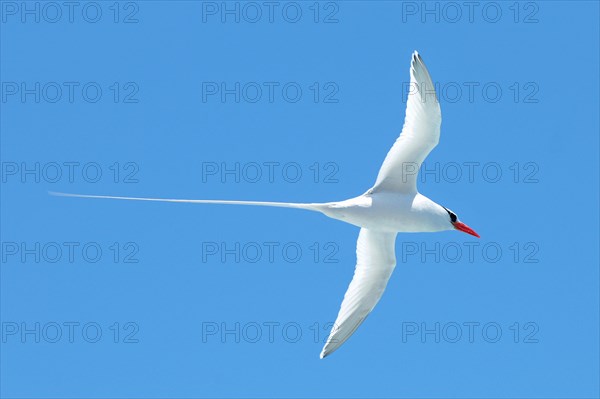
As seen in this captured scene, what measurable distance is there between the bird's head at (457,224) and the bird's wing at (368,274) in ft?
3.10

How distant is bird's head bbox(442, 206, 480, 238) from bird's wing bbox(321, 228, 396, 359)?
37.3 inches

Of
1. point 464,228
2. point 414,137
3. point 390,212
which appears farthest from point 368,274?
point 414,137

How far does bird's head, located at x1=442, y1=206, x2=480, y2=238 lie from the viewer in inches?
543

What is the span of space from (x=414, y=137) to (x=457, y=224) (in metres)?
1.84

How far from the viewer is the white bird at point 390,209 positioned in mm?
12539

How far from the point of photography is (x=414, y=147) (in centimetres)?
1295

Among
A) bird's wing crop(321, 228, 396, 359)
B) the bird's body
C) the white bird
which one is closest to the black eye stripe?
the white bird

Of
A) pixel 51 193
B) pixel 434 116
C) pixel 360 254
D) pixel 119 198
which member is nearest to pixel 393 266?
pixel 360 254

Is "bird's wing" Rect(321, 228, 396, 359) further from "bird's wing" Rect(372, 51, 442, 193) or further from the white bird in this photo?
"bird's wing" Rect(372, 51, 442, 193)

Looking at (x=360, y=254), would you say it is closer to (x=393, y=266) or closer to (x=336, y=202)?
(x=393, y=266)

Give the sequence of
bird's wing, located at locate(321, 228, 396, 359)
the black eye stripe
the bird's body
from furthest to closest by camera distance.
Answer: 1. bird's wing, located at locate(321, 228, 396, 359)
2. the black eye stripe
3. the bird's body

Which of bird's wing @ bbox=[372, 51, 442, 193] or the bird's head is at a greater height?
bird's wing @ bbox=[372, 51, 442, 193]

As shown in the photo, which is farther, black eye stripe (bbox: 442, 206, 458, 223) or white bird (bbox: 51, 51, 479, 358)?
black eye stripe (bbox: 442, 206, 458, 223)

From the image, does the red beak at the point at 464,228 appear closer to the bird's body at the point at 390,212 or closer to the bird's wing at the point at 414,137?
the bird's body at the point at 390,212
